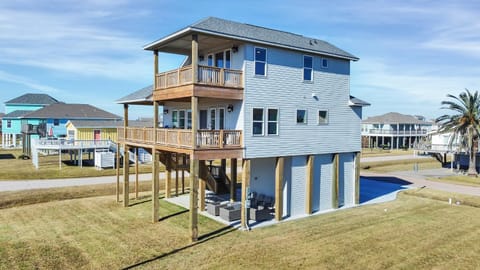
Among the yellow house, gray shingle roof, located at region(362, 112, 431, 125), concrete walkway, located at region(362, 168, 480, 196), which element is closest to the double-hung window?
concrete walkway, located at region(362, 168, 480, 196)

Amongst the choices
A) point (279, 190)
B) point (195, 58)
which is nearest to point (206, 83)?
point (195, 58)

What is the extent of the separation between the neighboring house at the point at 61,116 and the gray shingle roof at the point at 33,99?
1698 cm

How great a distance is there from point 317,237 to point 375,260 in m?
2.82

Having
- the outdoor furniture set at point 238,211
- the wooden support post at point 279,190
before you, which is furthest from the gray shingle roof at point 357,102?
the outdoor furniture set at point 238,211

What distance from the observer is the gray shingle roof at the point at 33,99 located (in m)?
65.8

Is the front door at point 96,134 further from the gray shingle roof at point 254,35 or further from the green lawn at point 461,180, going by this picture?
the green lawn at point 461,180

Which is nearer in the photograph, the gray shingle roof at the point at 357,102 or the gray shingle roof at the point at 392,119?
the gray shingle roof at the point at 357,102

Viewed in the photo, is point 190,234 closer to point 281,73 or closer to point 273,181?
point 273,181

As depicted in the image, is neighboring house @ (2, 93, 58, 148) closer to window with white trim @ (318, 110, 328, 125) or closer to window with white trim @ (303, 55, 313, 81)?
window with white trim @ (303, 55, 313, 81)

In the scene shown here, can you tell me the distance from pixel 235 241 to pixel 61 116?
4515cm

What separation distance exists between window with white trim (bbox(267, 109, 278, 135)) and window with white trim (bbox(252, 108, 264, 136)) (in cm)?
42

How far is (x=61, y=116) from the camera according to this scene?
50250mm

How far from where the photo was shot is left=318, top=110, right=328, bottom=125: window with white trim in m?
19.0

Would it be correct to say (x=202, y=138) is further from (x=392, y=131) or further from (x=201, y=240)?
(x=392, y=131)
